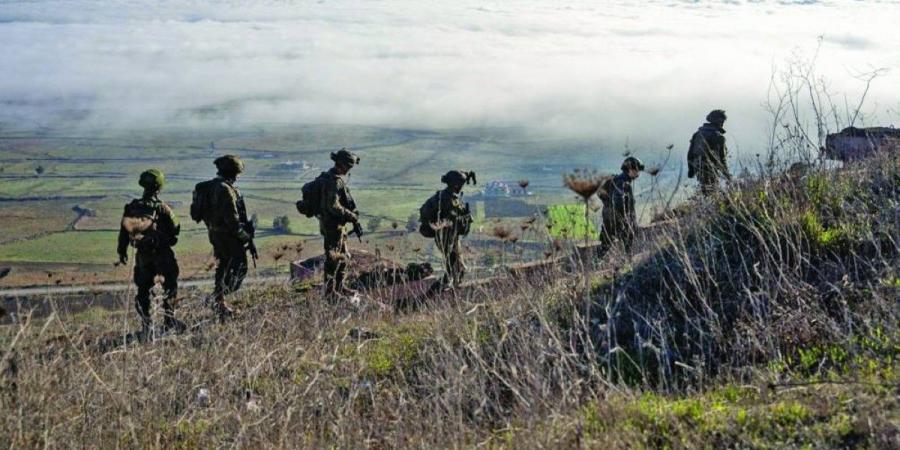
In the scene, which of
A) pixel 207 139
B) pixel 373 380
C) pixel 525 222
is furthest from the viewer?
pixel 207 139

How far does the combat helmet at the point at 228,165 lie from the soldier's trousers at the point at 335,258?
4.23 feet

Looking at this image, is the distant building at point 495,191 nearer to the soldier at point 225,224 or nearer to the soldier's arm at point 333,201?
the soldier's arm at point 333,201

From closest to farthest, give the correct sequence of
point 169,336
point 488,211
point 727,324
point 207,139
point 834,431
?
point 834,431 → point 727,324 → point 169,336 → point 488,211 → point 207,139

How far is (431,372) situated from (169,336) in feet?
8.99

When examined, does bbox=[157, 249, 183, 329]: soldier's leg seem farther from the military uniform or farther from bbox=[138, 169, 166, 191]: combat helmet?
the military uniform

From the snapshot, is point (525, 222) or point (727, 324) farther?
point (525, 222)

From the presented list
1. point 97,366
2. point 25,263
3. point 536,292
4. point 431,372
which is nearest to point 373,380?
point 431,372

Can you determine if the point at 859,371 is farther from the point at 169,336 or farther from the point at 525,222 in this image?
the point at 169,336

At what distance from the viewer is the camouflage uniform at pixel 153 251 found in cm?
849

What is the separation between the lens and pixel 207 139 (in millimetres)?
62344

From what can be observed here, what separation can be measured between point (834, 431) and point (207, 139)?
61790mm

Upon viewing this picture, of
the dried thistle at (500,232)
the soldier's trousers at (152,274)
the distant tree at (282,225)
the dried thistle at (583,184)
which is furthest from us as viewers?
the distant tree at (282,225)

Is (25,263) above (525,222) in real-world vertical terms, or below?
below

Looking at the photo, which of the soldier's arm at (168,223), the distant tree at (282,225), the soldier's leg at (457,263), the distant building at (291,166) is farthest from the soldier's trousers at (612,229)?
the distant building at (291,166)
